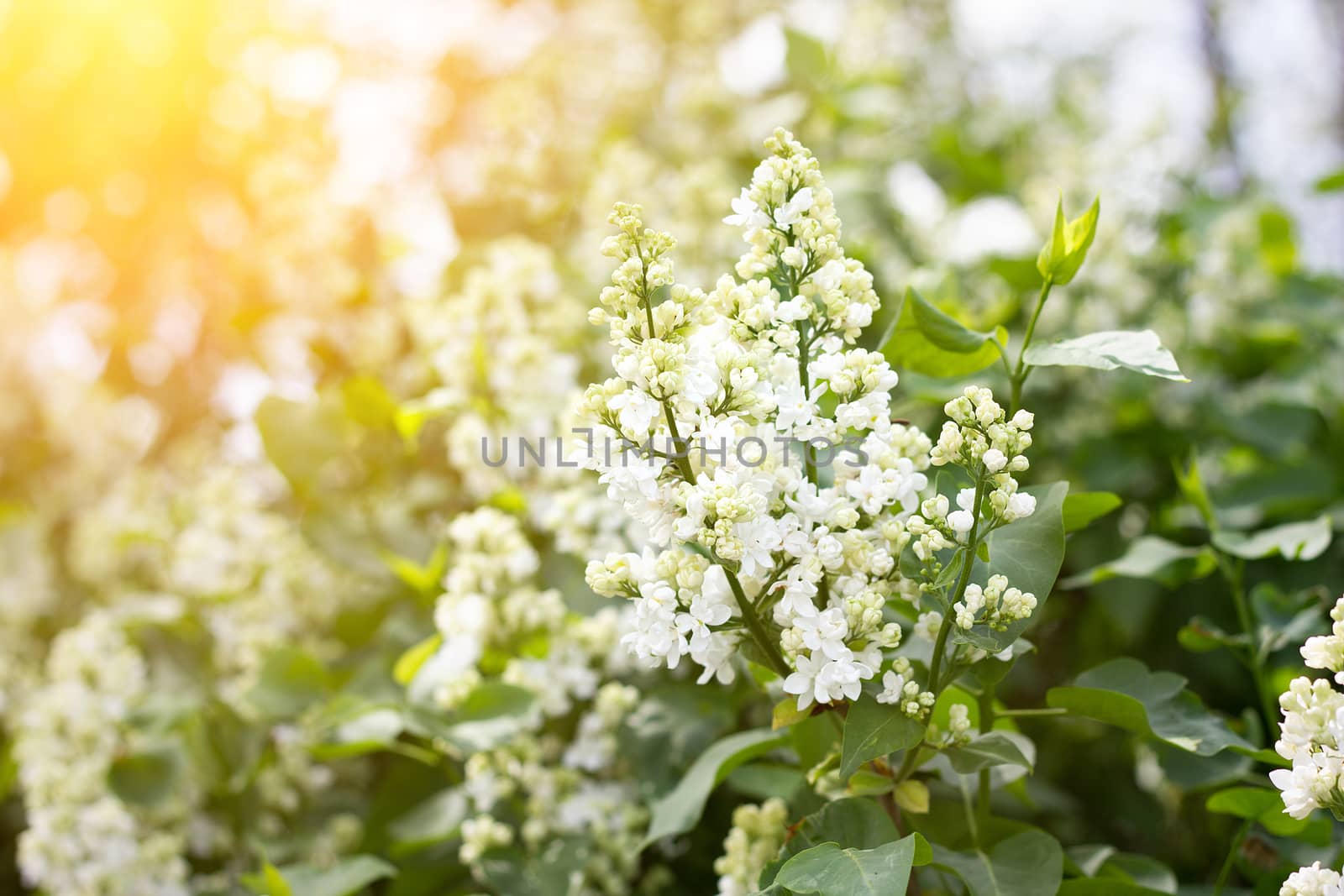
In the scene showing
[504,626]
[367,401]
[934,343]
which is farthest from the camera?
[367,401]

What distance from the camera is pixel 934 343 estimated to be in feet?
4.29

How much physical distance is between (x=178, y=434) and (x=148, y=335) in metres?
0.34

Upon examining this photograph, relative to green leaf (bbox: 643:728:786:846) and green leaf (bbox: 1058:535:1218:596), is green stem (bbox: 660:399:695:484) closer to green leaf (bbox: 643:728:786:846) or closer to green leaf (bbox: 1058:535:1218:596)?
green leaf (bbox: 643:728:786:846)

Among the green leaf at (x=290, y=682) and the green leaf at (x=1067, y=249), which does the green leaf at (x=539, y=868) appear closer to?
the green leaf at (x=290, y=682)

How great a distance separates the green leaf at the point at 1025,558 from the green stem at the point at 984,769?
0.61ft

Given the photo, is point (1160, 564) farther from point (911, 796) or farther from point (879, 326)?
point (879, 326)

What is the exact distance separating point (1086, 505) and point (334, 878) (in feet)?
3.99

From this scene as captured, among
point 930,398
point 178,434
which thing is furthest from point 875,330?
point 178,434

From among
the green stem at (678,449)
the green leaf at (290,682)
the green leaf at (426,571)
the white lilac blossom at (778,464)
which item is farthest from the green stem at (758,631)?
the green leaf at (290,682)

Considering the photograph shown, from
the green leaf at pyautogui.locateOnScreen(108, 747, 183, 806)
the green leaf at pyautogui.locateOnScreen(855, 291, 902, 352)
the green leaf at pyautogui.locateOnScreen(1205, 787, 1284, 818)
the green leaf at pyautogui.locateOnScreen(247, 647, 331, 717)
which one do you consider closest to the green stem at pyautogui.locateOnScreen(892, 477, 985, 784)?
the green leaf at pyautogui.locateOnScreen(1205, 787, 1284, 818)

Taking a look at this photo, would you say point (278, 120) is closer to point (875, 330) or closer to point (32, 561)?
point (32, 561)

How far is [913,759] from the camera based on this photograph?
1185 millimetres

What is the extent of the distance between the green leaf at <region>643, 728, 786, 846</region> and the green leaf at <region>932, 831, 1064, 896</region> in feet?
0.84

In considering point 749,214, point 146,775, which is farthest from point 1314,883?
point 146,775
